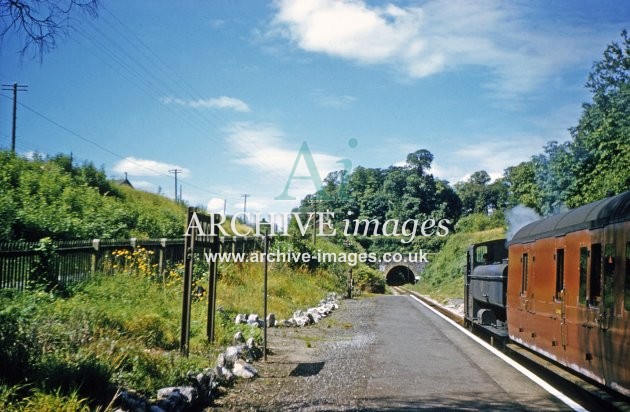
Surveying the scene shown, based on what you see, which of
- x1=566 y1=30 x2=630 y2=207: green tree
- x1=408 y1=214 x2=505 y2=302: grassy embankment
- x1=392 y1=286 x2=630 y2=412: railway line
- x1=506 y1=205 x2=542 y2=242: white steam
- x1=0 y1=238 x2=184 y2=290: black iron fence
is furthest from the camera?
x1=408 y1=214 x2=505 y2=302: grassy embankment

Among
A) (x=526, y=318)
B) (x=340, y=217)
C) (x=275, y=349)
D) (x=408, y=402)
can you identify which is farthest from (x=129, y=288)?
(x=340, y=217)

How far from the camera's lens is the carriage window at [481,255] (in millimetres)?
18016

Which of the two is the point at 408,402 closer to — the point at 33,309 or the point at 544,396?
the point at 544,396

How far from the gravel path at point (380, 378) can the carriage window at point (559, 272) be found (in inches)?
61.3

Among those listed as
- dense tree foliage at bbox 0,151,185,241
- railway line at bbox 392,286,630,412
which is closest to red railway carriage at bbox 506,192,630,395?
railway line at bbox 392,286,630,412

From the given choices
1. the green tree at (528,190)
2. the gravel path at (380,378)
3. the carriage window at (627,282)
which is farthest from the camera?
the green tree at (528,190)

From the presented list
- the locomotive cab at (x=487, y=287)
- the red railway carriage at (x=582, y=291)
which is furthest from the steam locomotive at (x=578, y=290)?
the locomotive cab at (x=487, y=287)

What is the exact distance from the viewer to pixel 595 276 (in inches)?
309

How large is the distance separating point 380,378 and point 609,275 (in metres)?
3.80

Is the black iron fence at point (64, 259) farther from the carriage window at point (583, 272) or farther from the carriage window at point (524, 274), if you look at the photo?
the carriage window at point (583, 272)

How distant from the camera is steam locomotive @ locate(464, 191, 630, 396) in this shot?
6.90m

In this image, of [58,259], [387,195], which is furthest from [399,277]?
[58,259]

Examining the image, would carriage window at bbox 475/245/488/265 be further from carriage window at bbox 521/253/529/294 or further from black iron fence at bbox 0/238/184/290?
black iron fence at bbox 0/238/184/290

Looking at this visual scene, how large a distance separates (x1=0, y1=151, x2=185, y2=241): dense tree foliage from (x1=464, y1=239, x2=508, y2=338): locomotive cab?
12.2m
